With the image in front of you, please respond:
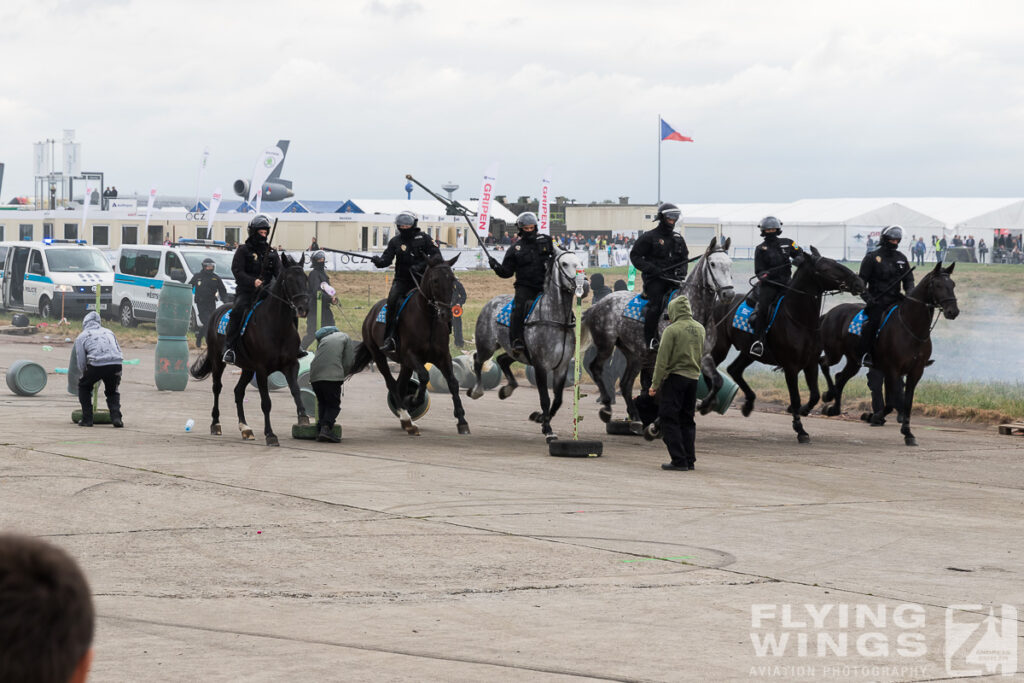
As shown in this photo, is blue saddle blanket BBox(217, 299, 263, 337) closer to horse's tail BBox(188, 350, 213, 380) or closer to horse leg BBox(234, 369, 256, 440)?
horse leg BBox(234, 369, 256, 440)

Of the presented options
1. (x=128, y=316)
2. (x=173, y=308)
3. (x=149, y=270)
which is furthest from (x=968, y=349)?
(x=128, y=316)

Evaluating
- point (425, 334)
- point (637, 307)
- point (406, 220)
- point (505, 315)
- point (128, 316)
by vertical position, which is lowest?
point (128, 316)

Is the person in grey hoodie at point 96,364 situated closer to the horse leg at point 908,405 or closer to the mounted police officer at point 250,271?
the mounted police officer at point 250,271

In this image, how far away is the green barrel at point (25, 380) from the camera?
2055 centimetres

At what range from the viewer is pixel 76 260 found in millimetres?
39219

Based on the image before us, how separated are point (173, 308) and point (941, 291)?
1211 centimetres

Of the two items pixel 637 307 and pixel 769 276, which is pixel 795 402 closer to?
pixel 769 276

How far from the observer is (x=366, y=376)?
91.5 ft

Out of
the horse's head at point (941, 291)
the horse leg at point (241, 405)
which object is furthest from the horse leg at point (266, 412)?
the horse's head at point (941, 291)

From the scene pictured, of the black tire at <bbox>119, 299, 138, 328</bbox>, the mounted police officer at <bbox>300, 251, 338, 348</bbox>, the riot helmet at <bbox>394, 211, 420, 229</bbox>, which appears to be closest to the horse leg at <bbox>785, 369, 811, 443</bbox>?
the riot helmet at <bbox>394, 211, 420, 229</bbox>

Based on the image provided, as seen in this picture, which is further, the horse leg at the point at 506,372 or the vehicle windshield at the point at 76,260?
the vehicle windshield at the point at 76,260

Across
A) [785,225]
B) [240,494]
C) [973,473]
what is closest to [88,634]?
[240,494]

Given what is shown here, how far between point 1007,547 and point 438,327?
8.63 meters

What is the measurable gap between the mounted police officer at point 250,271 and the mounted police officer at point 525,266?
2.80 metres
